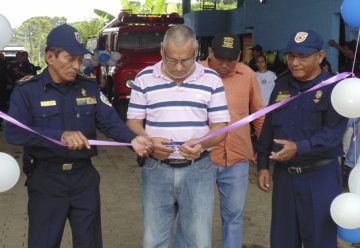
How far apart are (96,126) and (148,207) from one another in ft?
1.89

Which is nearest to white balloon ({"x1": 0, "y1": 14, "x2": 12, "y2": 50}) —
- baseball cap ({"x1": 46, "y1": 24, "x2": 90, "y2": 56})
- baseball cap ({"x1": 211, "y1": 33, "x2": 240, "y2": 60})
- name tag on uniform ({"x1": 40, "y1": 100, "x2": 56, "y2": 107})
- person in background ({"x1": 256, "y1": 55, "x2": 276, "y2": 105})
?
baseball cap ({"x1": 46, "y1": 24, "x2": 90, "y2": 56})

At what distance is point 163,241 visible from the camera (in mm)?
3504

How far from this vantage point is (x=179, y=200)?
11.3ft

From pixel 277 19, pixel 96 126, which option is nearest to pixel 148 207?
pixel 96 126

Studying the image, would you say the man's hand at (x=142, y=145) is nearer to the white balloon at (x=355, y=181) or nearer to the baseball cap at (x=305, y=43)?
the baseball cap at (x=305, y=43)

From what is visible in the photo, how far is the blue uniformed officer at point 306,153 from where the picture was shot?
11.4ft

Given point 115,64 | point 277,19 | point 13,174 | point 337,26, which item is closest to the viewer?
point 13,174

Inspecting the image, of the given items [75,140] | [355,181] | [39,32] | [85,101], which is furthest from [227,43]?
[39,32]

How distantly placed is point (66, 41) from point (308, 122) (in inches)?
56.5

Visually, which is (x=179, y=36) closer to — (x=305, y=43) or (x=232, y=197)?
(x=305, y=43)

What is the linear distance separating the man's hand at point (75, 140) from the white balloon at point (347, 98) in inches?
52.4

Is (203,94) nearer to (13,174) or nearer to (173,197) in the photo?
(173,197)

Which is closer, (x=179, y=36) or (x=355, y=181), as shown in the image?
(x=179, y=36)

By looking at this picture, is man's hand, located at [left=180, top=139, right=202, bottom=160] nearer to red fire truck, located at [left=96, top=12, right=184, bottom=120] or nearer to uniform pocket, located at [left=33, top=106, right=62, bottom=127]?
uniform pocket, located at [left=33, top=106, right=62, bottom=127]
